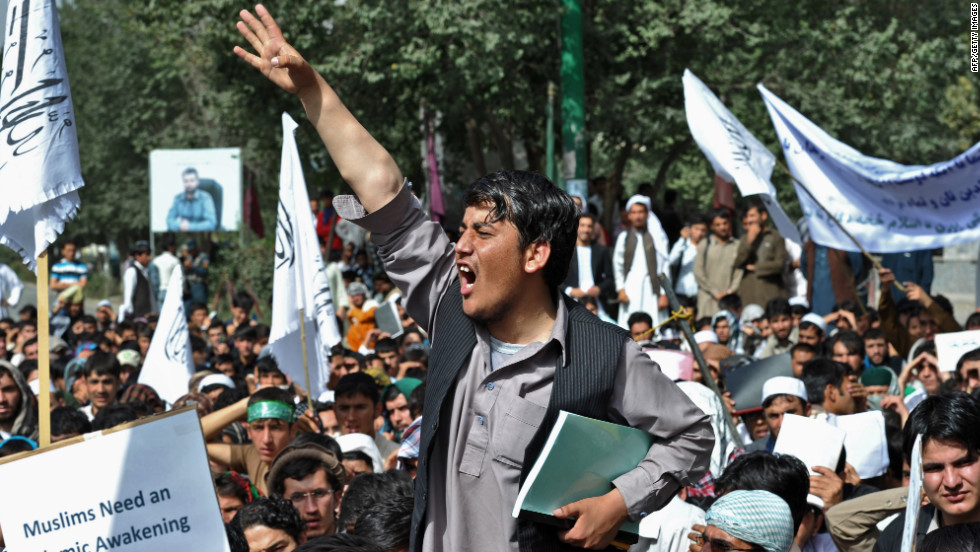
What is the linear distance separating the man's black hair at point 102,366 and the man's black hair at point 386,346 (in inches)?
91.6

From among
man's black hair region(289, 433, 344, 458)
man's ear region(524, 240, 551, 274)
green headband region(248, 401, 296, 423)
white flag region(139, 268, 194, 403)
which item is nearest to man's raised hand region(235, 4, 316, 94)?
man's ear region(524, 240, 551, 274)

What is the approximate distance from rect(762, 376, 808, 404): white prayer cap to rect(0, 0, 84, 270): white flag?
12.6ft

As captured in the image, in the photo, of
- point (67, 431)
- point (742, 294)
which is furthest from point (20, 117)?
point (742, 294)

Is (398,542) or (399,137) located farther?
(399,137)

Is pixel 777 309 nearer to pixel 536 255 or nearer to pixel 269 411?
pixel 269 411

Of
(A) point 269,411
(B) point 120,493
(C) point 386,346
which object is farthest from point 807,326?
(B) point 120,493

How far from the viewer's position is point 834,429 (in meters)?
5.67

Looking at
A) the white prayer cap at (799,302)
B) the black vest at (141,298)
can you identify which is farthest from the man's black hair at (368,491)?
the black vest at (141,298)

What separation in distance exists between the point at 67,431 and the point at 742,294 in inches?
296

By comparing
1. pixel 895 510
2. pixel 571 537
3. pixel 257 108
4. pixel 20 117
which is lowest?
pixel 895 510

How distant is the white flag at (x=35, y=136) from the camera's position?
15.2 ft

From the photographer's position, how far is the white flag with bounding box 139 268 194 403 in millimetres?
9625

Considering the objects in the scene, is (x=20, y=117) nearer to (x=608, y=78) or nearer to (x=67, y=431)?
(x=67, y=431)

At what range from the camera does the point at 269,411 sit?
22.3 ft
